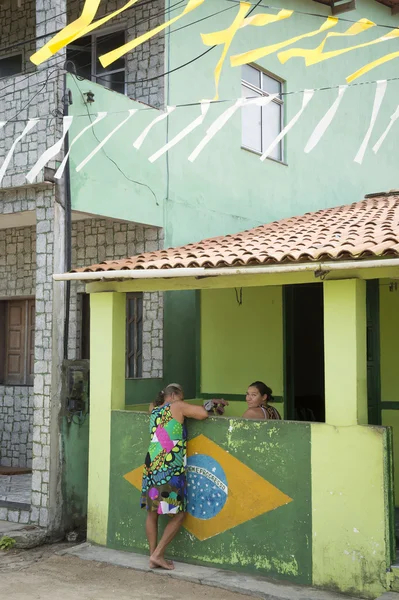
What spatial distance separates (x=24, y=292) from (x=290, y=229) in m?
4.54

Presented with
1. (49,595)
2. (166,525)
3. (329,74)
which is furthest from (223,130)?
(49,595)

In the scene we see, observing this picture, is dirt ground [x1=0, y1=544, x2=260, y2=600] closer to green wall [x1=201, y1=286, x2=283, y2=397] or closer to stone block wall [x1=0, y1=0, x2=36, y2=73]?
green wall [x1=201, y1=286, x2=283, y2=397]

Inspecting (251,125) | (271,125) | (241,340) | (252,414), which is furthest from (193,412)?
(271,125)

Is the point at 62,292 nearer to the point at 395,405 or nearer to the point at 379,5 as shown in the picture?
the point at 395,405

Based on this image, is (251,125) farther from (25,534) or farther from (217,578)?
(217,578)

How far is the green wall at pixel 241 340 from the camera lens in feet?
31.9

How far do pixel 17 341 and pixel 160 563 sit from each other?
227 inches

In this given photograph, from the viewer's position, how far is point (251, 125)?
12.4 m

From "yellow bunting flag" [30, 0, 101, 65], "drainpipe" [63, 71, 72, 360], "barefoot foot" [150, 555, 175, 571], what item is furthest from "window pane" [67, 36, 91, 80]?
"barefoot foot" [150, 555, 175, 571]

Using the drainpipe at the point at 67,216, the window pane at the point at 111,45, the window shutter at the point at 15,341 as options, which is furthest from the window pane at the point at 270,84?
the window shutter at the point at 15,341

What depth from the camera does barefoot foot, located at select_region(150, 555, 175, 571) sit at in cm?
718

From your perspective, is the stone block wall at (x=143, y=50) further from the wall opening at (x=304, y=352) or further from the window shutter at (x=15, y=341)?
the window shutter at (x=15, y=341)

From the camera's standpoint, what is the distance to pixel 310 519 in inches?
265

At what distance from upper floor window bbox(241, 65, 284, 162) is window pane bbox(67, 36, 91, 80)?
97.1 inches
